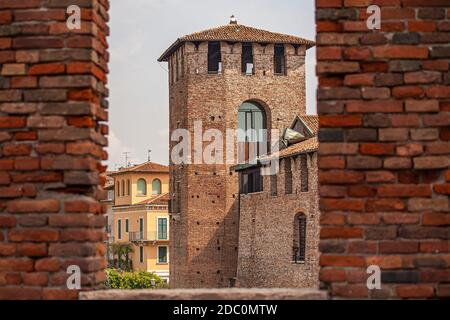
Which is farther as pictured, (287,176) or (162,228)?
(162,228)

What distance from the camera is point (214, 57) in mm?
45406

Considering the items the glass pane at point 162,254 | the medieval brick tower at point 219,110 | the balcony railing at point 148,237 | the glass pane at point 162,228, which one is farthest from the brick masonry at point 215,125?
the glass pane at point 162,254

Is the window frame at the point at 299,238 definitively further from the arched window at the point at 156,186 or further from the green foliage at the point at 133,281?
the arched window at the point at 156,186

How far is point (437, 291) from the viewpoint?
180 inches

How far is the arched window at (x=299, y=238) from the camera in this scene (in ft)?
111

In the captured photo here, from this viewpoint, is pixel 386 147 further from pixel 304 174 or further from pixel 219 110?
pixel 219 110

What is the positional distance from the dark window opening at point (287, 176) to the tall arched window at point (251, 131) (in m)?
9.61

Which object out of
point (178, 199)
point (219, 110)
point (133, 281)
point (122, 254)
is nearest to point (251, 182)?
point (219, 110)

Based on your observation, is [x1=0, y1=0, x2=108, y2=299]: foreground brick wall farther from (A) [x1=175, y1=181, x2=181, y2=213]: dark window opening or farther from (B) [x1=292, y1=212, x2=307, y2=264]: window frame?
(A) [x1=175, y1=181, x2=181, y2=213]: dark window opening

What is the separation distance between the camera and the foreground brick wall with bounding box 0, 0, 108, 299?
472cm

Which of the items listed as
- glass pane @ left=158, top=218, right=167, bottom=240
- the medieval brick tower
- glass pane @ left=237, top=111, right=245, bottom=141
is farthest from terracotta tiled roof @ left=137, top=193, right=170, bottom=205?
glass pane @ left=237, top=111, right=245, bottom=141

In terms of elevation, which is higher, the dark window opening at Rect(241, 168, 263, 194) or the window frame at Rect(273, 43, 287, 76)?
the window frame at Rect(273, 43, 287, 76)

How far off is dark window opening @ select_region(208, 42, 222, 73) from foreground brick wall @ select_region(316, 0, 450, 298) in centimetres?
4026

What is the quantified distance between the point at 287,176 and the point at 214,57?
12.4 m
